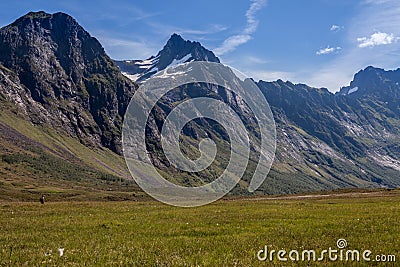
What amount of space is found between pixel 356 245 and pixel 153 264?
32.0 ft

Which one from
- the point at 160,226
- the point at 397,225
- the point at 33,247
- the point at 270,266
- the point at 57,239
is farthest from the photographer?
the point at 160,226

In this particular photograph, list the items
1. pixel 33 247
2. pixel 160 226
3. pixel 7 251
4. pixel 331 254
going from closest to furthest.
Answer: pixel 331 254 → pixel 7 251 → pixel 33 247 → pixel 160 226

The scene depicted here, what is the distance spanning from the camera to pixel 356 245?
693 inches

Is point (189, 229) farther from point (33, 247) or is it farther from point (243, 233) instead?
point (33, 247)

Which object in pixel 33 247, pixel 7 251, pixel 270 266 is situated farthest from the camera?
pixel 33 247

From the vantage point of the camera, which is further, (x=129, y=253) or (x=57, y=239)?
(x=57, y=239)

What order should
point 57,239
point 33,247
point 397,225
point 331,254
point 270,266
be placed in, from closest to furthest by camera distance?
point 270,266 → point 331,254 → point 33,247 → point 57,239 → point 397,225

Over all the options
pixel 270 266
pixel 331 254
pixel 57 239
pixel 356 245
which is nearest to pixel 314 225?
pixel 356 245

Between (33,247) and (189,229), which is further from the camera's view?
(189,229)

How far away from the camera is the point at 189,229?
938 inches

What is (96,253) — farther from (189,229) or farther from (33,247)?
(189,229)

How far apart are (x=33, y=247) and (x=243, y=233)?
11.4 m

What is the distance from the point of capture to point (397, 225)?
23.5 metres

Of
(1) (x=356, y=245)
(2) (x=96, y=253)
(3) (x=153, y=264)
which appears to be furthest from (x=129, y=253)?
(1) (x=356, y=245)
